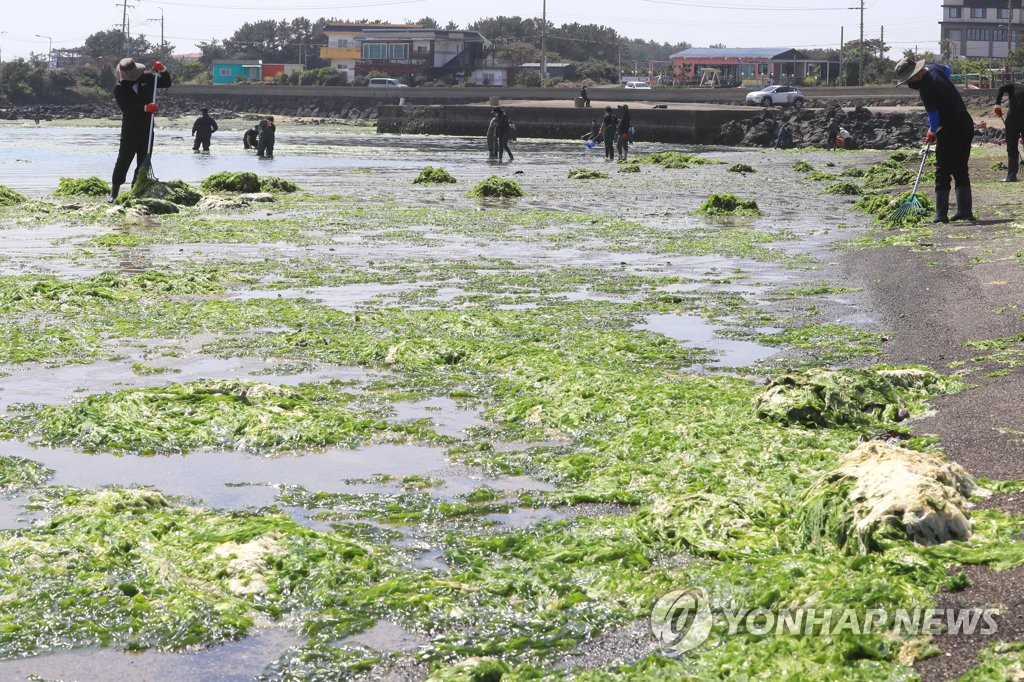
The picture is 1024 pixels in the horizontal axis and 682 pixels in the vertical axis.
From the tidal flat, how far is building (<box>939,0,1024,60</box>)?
518 ft

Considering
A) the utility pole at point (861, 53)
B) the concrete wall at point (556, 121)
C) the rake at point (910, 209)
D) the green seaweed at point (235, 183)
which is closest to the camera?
the rake at point (910, 209)

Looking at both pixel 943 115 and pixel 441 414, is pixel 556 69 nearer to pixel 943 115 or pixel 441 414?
pixel 943 115

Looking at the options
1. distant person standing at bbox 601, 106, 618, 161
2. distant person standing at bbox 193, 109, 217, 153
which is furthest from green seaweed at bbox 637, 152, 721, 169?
distant person standing at bbox 193, 109, 217, 153

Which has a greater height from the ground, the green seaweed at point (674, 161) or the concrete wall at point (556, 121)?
the concrete wall at point (556, 121)

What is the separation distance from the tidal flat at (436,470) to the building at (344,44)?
141m

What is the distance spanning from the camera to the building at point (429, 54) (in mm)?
140375

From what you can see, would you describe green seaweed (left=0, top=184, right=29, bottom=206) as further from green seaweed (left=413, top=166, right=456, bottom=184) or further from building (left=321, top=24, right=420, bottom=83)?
building (left=321, top=24, right=420, bottom=83)

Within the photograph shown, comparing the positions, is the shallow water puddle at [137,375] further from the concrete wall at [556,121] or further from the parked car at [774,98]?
the parked car at [774,98]

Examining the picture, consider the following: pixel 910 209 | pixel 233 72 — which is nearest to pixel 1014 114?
pixel 910 209

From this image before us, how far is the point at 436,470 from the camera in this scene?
19.5 ft

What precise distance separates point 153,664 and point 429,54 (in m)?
141

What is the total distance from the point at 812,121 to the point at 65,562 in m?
56.1

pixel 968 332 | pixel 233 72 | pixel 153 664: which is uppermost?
pixel 233 72

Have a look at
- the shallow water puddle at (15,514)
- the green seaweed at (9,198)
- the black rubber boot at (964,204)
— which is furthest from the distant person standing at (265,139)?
the shallow water puddle at (15,514)
